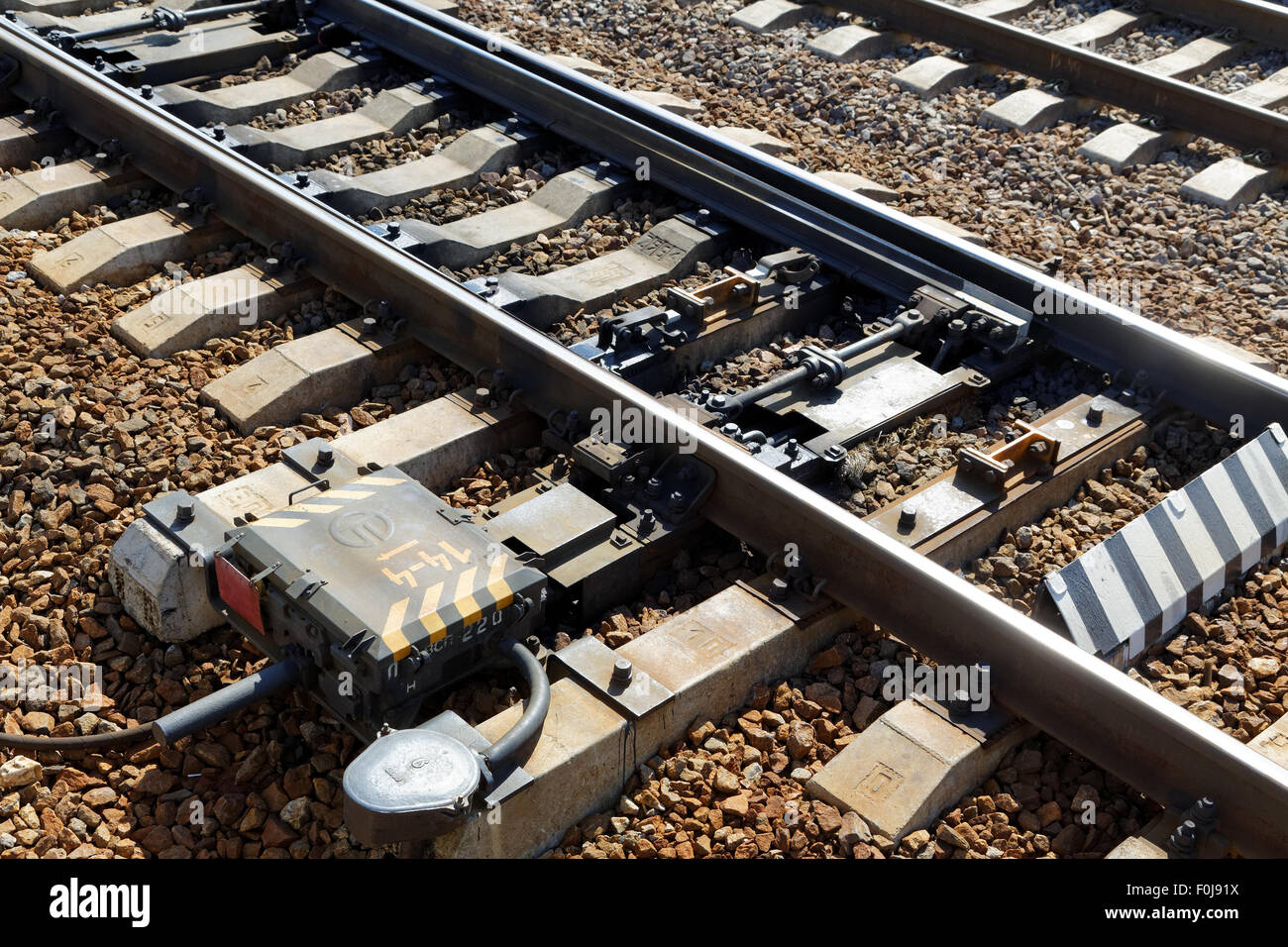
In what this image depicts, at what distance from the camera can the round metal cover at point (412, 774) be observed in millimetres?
3641

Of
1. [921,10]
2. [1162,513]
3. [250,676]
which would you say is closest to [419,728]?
[250,676]

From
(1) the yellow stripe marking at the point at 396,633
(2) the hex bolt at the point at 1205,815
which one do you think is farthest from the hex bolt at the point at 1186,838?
(1) the yellow stripe marking at the point at 396,633

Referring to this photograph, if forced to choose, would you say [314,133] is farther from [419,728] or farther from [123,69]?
[419,728]

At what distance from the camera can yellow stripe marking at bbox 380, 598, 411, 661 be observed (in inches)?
158

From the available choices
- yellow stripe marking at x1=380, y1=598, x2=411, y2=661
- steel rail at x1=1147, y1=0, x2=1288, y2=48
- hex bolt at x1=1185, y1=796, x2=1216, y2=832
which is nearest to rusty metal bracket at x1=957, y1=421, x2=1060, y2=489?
hex bolt at x1=1185, y1=796, x2=1216, y2=832

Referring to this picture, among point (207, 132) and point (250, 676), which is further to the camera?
point (207, 132)

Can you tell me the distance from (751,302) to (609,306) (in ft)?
2.18

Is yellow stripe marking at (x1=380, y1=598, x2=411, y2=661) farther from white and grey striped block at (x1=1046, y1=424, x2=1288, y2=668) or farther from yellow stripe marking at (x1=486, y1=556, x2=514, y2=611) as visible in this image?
white and grey striped block at (x1=1046, y1=424, x2=1288, y2=668)

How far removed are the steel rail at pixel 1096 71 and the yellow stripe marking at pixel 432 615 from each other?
6.25m

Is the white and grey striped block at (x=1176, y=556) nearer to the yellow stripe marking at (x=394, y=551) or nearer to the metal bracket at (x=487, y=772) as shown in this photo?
the metal bracket at (x=487, y=772)

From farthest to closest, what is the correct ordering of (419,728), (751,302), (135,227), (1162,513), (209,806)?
1. (135,227)
2. (751,302)
3. (1162,513)
4. (209,806)
5. (419,728)

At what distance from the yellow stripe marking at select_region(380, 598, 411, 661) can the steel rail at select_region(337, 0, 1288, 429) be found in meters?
3.12

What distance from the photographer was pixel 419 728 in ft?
12.7

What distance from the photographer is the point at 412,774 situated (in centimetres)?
372
